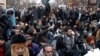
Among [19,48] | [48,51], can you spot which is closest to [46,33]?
[48,51]

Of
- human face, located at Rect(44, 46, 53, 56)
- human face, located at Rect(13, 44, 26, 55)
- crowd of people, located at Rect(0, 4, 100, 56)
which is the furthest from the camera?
crowd of people, located at Rect(0, 4, 100, 56)

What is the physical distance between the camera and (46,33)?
1193 centimetres

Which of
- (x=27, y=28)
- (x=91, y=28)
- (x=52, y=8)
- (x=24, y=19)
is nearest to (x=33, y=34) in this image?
(x=27, y=28)

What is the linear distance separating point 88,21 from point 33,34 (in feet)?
23.2

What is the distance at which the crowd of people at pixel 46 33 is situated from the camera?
915 centimetres

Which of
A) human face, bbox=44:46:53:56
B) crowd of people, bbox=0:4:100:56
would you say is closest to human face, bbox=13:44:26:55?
crowd of people, bbox=0:4:100:56

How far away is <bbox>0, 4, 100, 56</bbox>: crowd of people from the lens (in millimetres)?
9148

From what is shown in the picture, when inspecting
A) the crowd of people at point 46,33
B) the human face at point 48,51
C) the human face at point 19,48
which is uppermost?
the human face at point 19,48

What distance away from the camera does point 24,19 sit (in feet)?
48.9

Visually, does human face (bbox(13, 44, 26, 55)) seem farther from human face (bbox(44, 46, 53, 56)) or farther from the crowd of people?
human face (bbox(44, 46, 53, 56))

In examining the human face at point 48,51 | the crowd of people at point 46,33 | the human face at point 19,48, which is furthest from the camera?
the crowd of people at point 46,33

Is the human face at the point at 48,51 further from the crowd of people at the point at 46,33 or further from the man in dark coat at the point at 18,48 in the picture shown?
the man in dark coat at the point at 18,48

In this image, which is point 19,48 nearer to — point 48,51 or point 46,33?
point 48,51

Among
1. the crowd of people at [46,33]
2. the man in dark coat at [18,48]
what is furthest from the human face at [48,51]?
the man in dark coat at [18,48]
